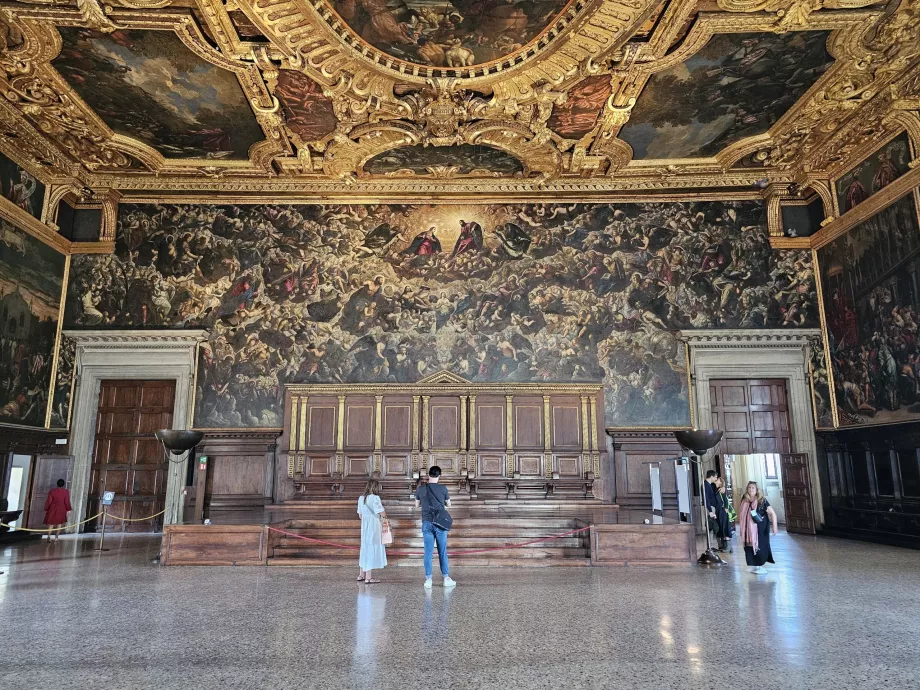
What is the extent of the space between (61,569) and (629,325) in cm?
1238

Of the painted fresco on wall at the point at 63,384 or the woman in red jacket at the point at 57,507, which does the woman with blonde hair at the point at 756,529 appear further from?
the painted fresco on wall at the point at 63,384

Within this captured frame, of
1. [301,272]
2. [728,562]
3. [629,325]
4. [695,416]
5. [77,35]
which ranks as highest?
[77,35]

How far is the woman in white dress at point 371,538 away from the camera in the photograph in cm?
793

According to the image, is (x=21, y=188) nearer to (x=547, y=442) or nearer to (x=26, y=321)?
(x=26, y=321)

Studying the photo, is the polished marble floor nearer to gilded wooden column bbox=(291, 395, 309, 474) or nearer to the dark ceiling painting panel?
gilded wooden column bbox=(291, 395, 309, 474)

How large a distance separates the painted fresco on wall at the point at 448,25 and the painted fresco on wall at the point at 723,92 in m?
2.99

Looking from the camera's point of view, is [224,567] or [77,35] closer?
[224,567]

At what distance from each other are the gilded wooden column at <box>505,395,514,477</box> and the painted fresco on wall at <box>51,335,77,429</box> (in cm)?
1045

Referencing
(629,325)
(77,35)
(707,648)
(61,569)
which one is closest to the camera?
(707,648)

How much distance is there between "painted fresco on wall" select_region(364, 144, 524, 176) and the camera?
47.5ft

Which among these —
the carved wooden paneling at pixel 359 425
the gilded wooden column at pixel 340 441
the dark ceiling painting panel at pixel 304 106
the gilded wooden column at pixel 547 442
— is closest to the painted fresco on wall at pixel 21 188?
the dark ceiling painting panel at pixel 304 106

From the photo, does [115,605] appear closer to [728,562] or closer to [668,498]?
[728,562]

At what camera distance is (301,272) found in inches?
616

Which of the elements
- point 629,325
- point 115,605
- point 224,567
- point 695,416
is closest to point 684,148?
point 629,325
